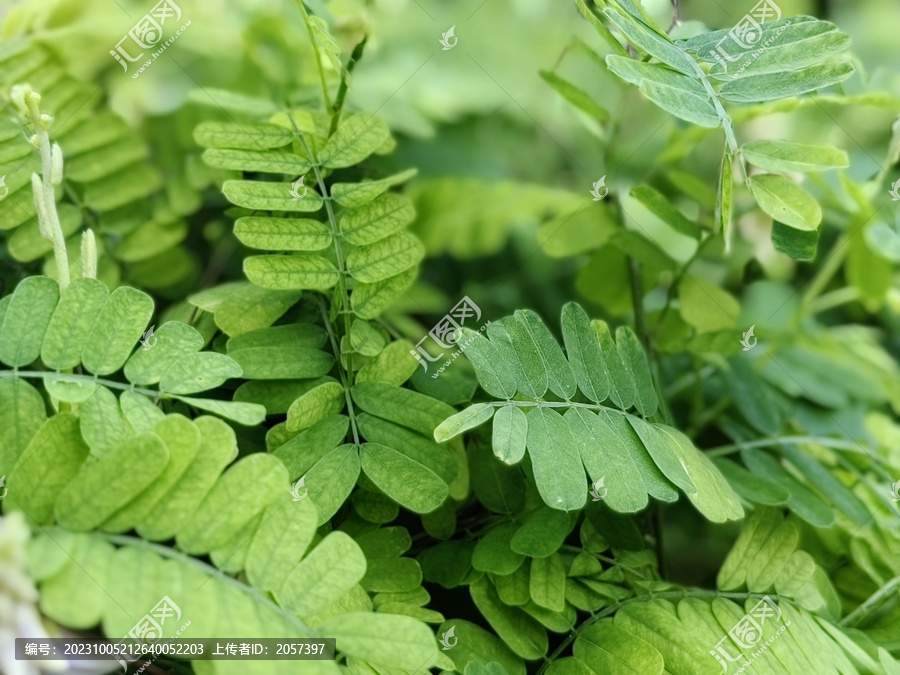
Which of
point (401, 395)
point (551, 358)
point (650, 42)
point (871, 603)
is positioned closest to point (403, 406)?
point (401, 395)

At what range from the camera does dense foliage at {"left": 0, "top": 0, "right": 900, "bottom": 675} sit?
46 centimetres

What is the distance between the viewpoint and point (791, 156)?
62cm

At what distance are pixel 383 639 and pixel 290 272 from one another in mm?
291

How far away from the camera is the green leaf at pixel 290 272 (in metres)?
0.59

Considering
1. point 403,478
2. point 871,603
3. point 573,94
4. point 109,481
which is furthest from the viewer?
point 573,94

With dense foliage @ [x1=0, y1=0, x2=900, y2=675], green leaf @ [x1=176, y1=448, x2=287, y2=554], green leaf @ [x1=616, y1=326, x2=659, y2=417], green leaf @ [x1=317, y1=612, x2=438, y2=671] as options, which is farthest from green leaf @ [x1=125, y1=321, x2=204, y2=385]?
green leaf @ [x1=616, y1=326, x2=659, y2=417]

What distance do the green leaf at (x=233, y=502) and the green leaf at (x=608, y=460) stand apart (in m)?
0.21

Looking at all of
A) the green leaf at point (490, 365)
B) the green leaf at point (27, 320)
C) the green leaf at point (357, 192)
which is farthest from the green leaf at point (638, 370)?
the green leaf at point (27, 320)

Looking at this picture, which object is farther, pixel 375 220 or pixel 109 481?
pixel 375 220

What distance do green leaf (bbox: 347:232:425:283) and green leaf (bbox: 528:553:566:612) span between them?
0.26 meters

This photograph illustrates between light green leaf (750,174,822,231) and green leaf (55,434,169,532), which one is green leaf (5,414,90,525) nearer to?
green leaf (55,434,169,532)

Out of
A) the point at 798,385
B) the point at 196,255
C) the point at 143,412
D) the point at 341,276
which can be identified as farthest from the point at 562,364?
the point at 196,255

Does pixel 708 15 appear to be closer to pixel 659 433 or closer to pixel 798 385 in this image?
pixel 798 385

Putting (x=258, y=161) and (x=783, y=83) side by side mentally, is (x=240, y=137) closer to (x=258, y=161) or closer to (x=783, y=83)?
(x=258, y=161)
